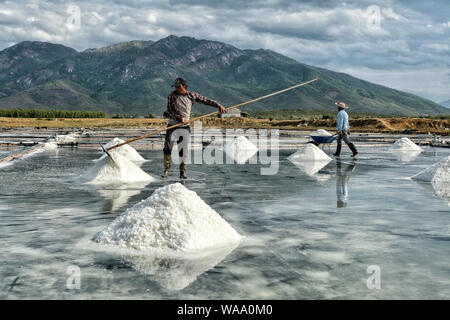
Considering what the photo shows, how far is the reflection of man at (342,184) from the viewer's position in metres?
6.82

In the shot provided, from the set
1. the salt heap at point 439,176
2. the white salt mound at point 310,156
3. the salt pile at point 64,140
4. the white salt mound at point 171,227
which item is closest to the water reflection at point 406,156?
the white salt mound at point 310,156

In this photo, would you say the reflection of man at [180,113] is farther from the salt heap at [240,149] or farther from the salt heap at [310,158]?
the salt heap at [240,149]

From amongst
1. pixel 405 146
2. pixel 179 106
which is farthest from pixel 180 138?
pixel 405 146

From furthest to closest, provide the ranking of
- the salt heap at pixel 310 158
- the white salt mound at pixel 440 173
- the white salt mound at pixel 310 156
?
the white salt mound at pixel 310 156
the salt heap at pixel 310 158
the white salt mound at pixel 440 173

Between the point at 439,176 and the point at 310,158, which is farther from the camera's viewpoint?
the point at 310,158

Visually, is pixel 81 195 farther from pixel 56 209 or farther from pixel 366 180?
pixel 366 180

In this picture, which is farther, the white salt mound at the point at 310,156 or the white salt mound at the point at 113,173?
the white salt mound at the point at 310,156

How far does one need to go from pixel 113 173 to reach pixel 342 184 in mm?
4107

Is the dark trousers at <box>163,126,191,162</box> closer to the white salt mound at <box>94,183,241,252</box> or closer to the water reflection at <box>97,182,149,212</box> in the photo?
the water reflection at <box>97,182,149,212</box>

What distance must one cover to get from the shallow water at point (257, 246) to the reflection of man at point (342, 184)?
0.05 m

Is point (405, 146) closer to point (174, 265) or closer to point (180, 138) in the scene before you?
point (180, 138)

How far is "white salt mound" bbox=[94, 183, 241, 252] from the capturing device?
4203 millimetres

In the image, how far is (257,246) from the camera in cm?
→ 435
